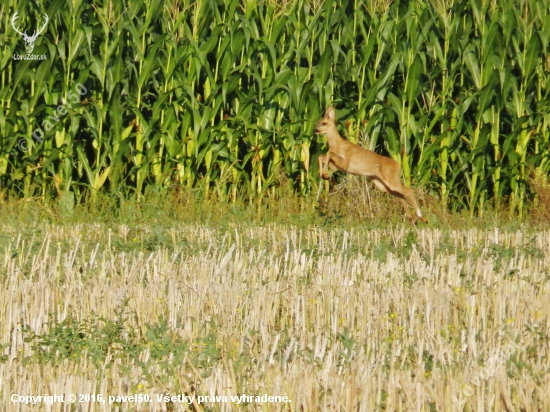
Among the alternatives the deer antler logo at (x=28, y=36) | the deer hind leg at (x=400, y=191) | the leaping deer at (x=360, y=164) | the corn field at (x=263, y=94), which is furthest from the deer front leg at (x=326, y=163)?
the deer antler logo at (x=28, y=36)

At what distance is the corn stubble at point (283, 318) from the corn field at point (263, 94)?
269 cm

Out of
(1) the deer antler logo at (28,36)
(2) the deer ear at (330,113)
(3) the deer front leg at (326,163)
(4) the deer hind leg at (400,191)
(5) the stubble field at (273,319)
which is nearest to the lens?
(5) the stubble field at (273,319)

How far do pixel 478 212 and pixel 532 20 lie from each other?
2.50 meters

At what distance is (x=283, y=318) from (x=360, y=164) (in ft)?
16.2

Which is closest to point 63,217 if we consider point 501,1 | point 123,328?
point 123,328

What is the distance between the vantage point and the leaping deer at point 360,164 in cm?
1045

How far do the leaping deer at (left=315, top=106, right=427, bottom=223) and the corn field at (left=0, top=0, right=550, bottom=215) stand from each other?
28.5 inches

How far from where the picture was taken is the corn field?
11188mm

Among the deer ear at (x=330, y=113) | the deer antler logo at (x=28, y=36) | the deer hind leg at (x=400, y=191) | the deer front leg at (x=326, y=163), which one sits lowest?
the deer hind leg at (x=400, y=191)

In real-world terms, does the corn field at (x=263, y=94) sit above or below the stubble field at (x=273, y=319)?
above

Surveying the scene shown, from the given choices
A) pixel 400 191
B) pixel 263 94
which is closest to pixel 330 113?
pixel 400 191

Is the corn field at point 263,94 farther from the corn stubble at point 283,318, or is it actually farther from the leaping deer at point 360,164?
the corn stubble at point 283,318

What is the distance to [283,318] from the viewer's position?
18.8 feet

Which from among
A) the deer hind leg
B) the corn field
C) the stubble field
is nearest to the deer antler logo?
the corn field
